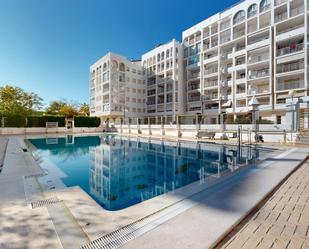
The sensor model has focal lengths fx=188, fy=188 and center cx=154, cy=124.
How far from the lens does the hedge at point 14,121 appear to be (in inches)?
1237

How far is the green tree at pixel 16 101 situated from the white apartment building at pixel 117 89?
48.2ft

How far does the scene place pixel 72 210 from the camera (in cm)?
375

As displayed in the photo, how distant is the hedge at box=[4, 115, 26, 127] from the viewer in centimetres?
3142

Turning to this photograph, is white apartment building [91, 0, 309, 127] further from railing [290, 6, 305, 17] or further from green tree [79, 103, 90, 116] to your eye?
green tree [79, 103, 90, 116]

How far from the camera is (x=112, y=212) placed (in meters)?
3.70

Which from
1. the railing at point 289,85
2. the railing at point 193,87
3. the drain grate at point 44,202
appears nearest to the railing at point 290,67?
the railing at point 289,85

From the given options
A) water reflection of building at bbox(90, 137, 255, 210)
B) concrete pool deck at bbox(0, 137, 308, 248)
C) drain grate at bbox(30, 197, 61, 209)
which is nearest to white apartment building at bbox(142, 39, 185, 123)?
water reflection of building at bbox(90, 137, 255, 210)

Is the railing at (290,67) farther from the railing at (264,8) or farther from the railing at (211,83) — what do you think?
the railing at (211,83)

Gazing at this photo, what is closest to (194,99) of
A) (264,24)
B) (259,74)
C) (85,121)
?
(259,74)

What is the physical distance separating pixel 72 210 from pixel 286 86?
32205mm

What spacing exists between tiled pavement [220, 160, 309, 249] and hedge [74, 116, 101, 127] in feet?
134

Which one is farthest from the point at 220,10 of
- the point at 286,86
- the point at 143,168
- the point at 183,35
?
the point at 143,168

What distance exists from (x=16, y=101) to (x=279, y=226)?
141 feet

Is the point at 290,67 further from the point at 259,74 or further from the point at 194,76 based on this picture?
the point at 194,76
